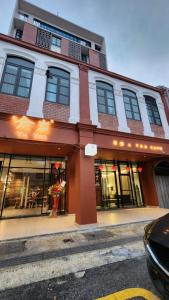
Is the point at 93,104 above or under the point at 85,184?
above

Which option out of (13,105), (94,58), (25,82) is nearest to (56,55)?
(25,82)

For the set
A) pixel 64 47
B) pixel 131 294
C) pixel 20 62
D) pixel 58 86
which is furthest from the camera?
pixel 64 47

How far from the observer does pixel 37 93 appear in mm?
6449

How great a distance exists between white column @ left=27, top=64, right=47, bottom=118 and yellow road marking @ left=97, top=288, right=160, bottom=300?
19.2 feet

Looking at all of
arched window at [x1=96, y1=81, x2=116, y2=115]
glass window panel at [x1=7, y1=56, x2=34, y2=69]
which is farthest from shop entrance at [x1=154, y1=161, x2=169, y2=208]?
glass window panel at [x1=7, y1=56, x2=34, y2=69]

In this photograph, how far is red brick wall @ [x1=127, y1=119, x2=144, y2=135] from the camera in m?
7.87

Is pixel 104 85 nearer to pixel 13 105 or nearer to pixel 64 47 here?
pixel 13 105

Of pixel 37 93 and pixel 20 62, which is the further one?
pixel 20 62

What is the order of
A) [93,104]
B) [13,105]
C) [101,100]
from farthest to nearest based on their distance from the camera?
[101,100], [93,104], [13,105]

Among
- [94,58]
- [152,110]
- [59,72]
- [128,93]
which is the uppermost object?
[94,58]

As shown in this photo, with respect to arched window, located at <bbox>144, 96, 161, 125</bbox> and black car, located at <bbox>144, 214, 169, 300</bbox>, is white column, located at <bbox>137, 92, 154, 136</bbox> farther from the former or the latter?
black car, located at <bbox>144, 214, 169, 300</bbox>

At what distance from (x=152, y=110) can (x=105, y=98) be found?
3.59 meters

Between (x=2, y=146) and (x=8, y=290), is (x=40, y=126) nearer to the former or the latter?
(x=2, y=146)

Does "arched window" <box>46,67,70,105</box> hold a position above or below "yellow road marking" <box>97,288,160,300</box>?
above
